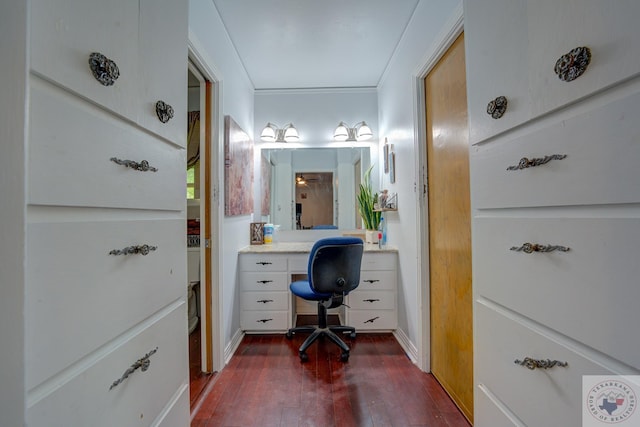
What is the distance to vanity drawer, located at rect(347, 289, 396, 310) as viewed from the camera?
2379 mm

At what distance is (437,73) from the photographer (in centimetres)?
166

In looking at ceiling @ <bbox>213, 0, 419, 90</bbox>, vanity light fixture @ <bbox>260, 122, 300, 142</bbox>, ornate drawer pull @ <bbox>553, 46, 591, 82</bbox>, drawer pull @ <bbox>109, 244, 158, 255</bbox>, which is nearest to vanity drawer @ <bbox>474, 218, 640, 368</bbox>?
ornate drawer pull @ <bbox>553, 46, 591, 82</bbox>

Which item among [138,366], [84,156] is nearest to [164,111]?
[84,156]

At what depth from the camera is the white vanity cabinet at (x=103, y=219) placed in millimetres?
444

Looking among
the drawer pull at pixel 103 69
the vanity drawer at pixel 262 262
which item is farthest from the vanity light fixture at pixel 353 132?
the drawer pull at pixel 103 69

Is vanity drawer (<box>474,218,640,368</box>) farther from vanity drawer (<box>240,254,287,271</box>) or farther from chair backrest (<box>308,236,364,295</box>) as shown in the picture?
vanity drawer (<box>240,254,287,271</box>)

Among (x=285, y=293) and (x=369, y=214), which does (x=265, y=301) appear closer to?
(x=285, y=293)

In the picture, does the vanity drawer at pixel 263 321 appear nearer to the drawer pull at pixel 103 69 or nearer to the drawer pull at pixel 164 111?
the drawer pull at pixel 164 111

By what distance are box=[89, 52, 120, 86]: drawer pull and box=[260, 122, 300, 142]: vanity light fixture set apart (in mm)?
2336

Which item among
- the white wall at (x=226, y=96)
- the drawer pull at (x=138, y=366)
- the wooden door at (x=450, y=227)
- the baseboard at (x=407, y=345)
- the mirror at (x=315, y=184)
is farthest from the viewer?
the mirror at (x=315, y=184)

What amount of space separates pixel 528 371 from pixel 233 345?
2032 millimetres

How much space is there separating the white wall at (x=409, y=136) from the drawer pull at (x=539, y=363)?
1.18 m

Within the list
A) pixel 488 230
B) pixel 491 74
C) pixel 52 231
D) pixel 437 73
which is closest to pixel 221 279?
pixel 52 231

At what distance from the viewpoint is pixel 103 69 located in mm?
560
